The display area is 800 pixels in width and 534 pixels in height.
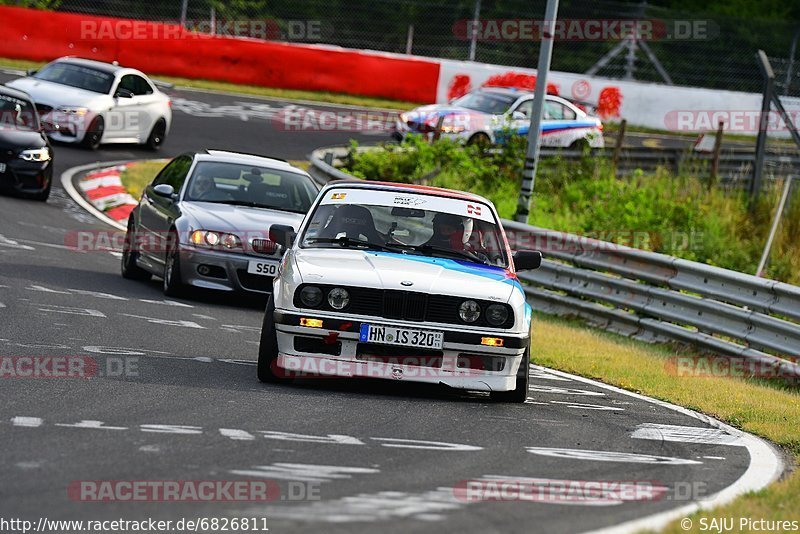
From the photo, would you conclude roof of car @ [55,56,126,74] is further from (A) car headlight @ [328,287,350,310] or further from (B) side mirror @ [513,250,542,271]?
(A) car headlight @ [328,287,350,310]

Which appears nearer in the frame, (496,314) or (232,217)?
(496,314)

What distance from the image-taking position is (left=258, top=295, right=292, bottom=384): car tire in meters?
9.12

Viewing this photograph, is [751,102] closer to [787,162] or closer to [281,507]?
[787,162]

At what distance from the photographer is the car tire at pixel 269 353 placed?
9.12 m

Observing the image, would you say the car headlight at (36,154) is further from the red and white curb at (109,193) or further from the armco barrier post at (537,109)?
the armco barrier post at (537,109)

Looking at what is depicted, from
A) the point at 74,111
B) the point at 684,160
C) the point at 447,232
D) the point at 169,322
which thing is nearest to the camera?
the point at 447,232

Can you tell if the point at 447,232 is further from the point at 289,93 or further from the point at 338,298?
the point at 289,93

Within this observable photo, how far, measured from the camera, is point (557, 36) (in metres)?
40.2

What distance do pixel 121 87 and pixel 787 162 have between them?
37.9 feet

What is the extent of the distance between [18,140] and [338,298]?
11.4 metres

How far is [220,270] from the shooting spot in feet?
44.2

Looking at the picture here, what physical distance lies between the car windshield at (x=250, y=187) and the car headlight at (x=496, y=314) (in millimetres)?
5600

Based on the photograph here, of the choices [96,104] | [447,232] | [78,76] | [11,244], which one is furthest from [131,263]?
[78,76]

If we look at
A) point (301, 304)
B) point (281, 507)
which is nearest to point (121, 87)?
point (301, 304)
